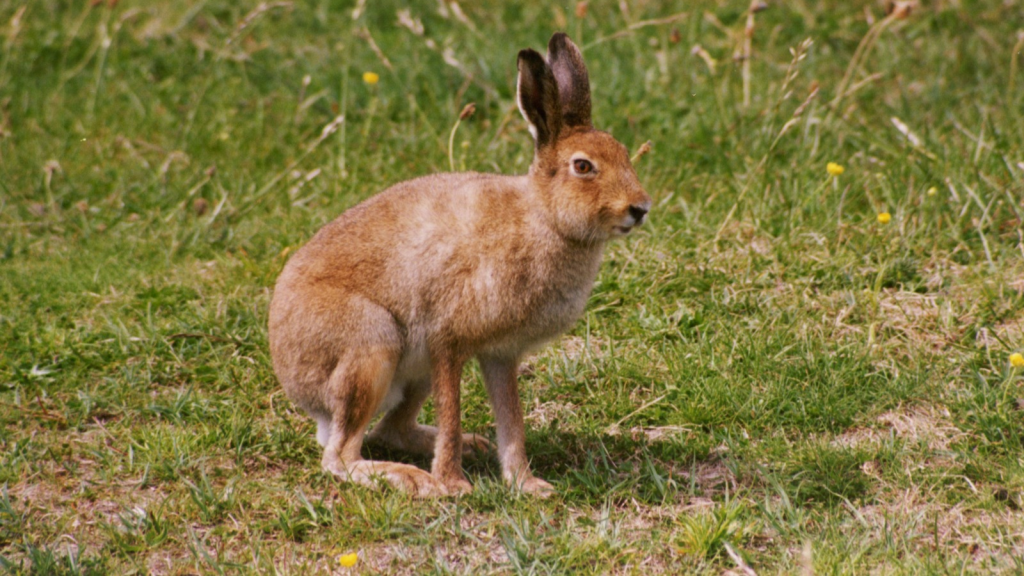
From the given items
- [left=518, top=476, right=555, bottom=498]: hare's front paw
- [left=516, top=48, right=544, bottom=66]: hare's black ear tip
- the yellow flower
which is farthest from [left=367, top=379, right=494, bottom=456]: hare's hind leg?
[left=516, top=48, right=544, bottom=66]: hare's black ear tip

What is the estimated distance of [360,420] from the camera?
4.23 m

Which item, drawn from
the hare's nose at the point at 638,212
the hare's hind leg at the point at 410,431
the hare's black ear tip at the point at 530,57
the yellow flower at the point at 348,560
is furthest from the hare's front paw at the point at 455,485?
the hare's black ear tip at the point at 530,57

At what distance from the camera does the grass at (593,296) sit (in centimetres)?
391

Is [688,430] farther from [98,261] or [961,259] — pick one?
[98,261]

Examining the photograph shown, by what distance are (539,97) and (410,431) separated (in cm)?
143

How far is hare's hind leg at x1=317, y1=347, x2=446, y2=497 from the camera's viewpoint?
418 cm

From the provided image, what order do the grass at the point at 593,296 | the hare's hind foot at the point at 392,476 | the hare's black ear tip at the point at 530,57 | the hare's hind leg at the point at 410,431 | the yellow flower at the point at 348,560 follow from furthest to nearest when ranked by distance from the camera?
the hare's hind leg at the point at 410,431, the hare's hind foot at the point at 392,476, the hare's black ear tip at the point at 530,57, the grass at the point at 593,296, the yellow flower at the point at 348,560

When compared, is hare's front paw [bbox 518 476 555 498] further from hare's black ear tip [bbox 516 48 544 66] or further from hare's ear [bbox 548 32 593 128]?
hare's black ear tip [bbox 516 48 544 66]

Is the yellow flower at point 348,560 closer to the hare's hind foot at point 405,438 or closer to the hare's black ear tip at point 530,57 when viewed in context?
the hare's hind foot at point 405,438

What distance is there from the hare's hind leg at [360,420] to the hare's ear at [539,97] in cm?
94

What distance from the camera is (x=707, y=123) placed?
6.49m

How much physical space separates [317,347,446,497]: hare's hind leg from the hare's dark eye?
909 mm

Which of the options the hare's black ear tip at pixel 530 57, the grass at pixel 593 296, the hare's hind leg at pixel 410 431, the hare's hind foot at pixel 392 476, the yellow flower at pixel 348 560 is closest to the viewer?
the yellow flower at pixel 348 560

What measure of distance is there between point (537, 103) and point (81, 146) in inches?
146
